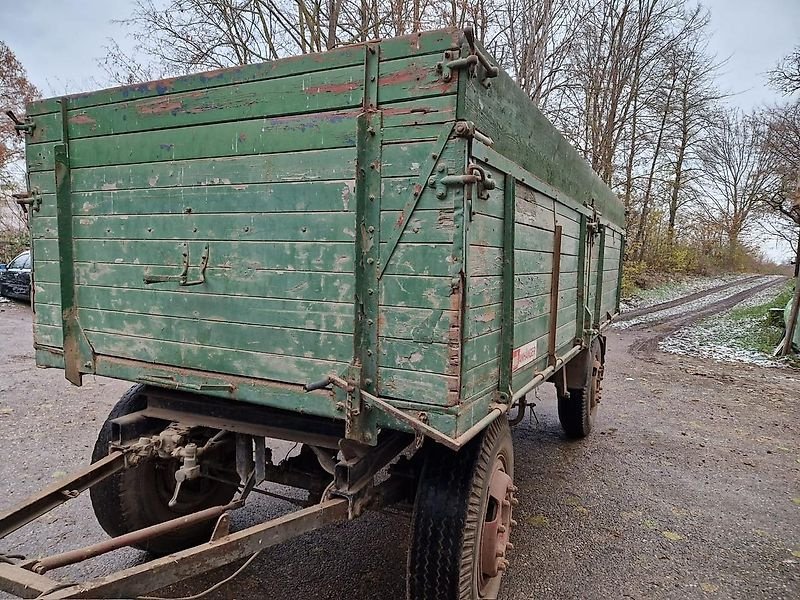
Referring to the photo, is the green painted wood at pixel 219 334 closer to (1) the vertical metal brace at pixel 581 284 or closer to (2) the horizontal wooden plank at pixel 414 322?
(2) the horizontal wooden plank at pixel 414 322

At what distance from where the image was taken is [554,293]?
3.22 m

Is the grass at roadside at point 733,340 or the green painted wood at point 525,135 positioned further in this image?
the grass at roadside at point 733,340

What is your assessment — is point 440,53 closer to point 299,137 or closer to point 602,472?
point 299,137

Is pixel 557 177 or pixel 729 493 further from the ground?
pixel 557 177

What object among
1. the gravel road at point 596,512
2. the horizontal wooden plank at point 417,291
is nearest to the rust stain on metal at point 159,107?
the horizontal wooden plank at point 417,291

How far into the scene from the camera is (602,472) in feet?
15.4

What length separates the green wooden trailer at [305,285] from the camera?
1.90 meters

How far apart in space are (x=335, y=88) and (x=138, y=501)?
2442 millimetres

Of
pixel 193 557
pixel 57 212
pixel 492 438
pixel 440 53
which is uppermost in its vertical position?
pixel 440 53

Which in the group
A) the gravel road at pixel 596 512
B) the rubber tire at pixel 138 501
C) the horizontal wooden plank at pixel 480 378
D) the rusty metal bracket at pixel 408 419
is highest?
the horizontal wooden plank at pixel 480 378

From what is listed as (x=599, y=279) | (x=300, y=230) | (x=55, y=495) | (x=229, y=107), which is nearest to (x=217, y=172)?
(x=229, y=107)

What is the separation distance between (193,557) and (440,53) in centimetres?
190

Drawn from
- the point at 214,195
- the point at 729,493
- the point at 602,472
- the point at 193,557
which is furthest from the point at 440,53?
the point at 729,493

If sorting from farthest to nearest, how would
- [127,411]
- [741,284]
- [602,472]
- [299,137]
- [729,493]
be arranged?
[741,284]
[602,472]
[729,493]
[127,411]
[299,137]
